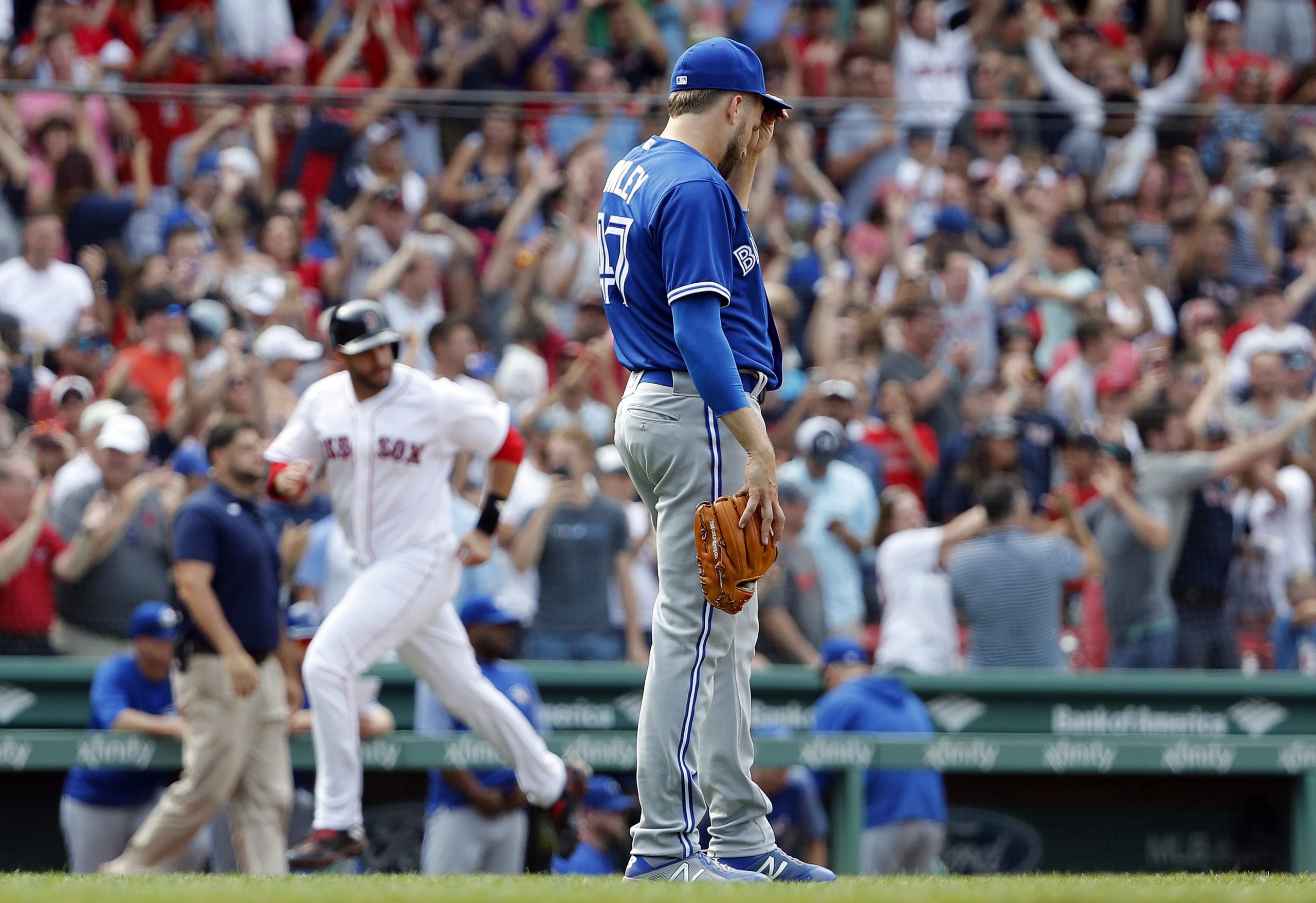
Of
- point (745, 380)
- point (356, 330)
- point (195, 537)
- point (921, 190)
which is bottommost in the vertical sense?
point (195, 537)

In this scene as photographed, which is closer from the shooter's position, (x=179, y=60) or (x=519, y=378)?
(x=519, y=378)

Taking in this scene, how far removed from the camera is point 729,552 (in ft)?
13.7

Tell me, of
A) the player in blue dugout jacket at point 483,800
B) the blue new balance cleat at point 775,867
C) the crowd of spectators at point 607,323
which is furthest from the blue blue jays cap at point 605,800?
the blue new balance cleat at point 775,867

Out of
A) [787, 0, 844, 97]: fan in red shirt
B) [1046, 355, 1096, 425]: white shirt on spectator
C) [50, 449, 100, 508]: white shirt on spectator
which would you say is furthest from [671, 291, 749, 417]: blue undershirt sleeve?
[787, 0, 844, 97]: fan in red shirt

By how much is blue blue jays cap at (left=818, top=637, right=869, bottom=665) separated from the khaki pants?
274 centimetres

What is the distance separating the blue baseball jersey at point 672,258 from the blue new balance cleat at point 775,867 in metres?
1.24

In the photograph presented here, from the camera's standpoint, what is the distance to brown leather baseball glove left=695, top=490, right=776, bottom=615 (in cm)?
418

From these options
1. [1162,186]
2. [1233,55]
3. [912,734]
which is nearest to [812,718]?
[912,734]

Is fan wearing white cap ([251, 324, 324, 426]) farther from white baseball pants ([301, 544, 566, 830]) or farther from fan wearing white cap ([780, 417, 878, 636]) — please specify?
white baseball pants ([301, 544, 566, 830])

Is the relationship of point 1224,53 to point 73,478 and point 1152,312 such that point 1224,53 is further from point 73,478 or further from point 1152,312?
point 73,478

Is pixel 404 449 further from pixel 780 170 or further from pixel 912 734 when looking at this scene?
pixel 780 170

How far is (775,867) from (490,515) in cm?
252

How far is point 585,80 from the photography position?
12609 millimetres

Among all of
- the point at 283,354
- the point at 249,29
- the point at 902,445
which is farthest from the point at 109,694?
the point at 249,29
